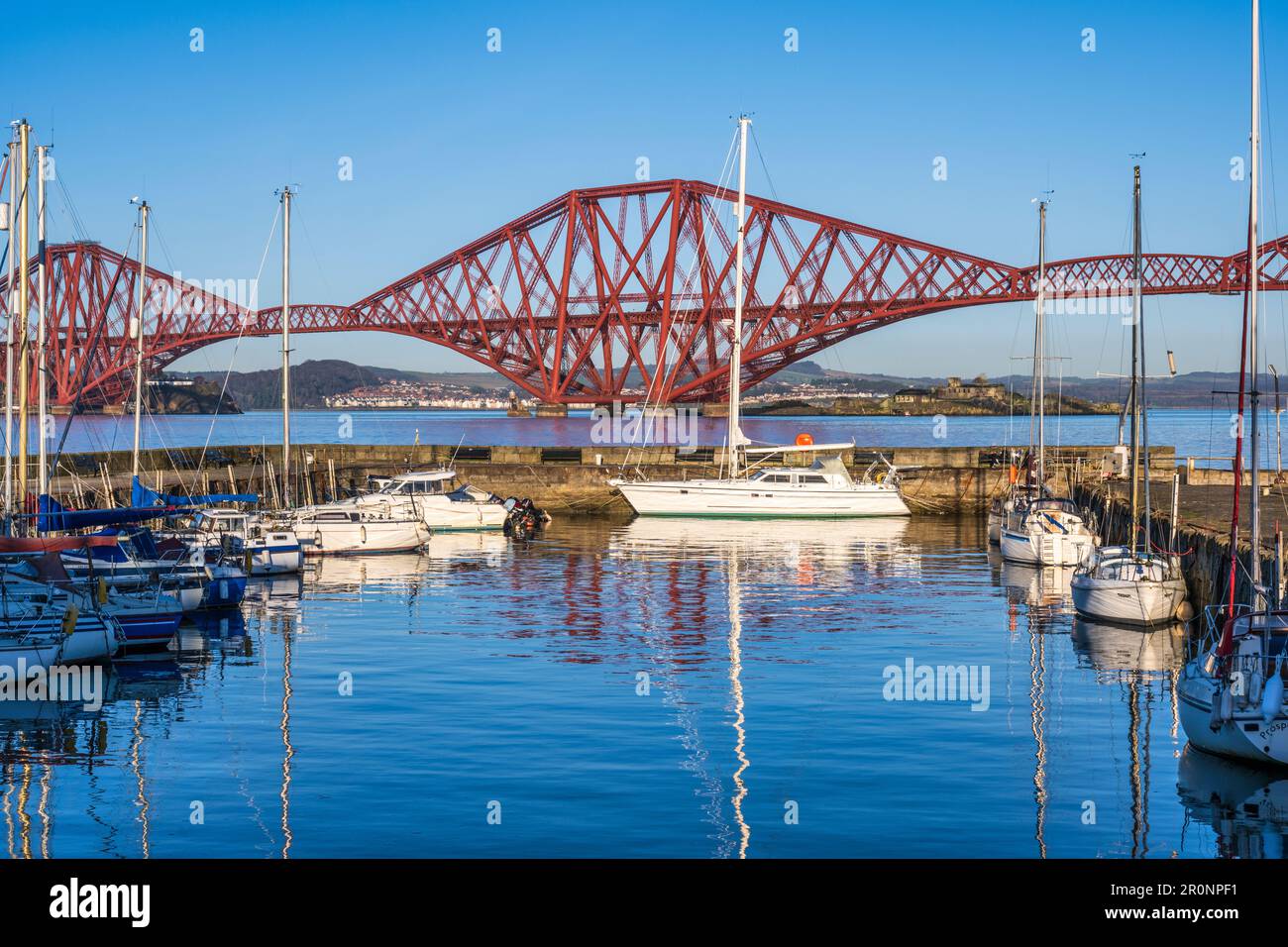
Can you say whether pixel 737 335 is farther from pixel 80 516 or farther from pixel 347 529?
pixel 80 516

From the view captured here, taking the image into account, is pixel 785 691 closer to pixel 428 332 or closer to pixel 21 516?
pixel 21 516

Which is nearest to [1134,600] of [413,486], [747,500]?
[747,500]

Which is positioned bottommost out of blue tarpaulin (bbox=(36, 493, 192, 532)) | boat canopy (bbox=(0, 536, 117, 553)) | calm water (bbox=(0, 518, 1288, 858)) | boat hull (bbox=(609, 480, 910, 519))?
calm water (bbox=(0, 518, 1288, 858))

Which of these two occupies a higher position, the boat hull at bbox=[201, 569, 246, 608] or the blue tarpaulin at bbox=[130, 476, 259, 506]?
the blue tarpaulin at bbox=[130, 476, 259, 506]

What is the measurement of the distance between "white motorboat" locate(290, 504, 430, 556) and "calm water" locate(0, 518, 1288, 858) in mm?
6887

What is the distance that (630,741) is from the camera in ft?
43.1

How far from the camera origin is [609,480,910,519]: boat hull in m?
40.2

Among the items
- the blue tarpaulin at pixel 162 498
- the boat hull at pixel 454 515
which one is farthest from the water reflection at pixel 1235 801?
Answer: the boat hull at pixel 454 515

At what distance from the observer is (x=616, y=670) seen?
17047mm

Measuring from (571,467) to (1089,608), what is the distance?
23.6m

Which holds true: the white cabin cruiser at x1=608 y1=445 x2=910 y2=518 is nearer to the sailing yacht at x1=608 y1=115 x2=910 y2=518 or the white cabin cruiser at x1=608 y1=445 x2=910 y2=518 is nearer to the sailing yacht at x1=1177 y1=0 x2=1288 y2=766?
the sailing yacht at x1=608 y1=115 x2=910 y2=518

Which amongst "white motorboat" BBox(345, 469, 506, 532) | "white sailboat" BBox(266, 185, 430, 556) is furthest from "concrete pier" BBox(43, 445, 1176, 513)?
"white sailboat" BBox(266, 185, 430, 556)

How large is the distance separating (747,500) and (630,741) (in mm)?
27349
